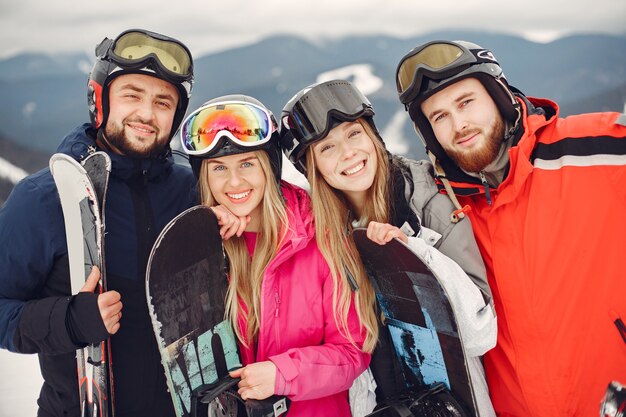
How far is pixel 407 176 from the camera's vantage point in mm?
2348

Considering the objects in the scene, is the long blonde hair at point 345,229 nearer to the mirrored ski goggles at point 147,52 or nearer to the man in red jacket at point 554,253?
the man in red jacket at point 554,253

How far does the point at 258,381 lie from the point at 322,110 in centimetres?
126

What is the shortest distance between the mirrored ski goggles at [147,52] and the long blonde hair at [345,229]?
0.80 metres

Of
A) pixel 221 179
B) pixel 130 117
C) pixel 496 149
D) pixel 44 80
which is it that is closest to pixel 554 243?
pixel 496 149

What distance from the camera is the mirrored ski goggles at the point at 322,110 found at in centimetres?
228

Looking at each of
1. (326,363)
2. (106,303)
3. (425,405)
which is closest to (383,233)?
(326,363)

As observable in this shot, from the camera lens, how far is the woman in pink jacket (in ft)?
6.61

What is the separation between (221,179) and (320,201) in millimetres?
487

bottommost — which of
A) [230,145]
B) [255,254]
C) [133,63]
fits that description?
[255,254]

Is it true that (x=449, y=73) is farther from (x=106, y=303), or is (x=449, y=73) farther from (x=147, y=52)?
(x=106, y=303)

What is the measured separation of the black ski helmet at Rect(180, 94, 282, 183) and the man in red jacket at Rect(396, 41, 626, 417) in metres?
0.87

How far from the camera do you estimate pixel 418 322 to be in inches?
84.0

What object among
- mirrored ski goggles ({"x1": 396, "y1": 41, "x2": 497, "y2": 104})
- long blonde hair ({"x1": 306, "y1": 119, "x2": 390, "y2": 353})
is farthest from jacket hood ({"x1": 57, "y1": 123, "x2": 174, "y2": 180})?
mirrored ski goggles ({"x1": 396, "y1": 41, "x2": 497, "y2": 104})

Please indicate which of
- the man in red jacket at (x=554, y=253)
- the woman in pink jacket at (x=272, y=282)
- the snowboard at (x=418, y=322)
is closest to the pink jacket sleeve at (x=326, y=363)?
the woman in pink jacket at (x=272, y=282)
